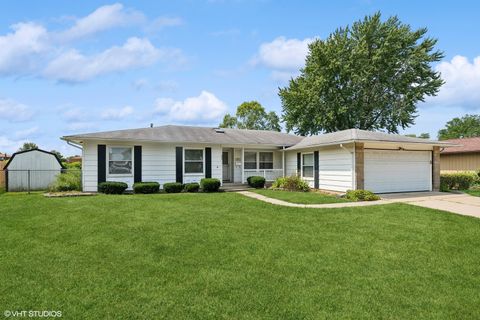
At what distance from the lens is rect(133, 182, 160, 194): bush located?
13828mm

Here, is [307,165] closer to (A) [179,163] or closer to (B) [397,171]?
(B) [397,171]

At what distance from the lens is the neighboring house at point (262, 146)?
45.6 ft

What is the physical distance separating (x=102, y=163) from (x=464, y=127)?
62.7m

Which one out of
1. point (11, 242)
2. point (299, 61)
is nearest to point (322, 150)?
point (11, 242)

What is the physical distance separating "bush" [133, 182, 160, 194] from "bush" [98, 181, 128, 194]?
0.54 m

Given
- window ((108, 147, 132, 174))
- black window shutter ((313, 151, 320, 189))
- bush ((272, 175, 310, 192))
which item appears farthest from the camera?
black window shutter ((313, 151, 320, 189))

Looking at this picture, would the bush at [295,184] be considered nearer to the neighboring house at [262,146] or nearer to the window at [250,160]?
the neighboring house at [262,146]

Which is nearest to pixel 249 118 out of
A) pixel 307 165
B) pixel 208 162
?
pixel 307 165

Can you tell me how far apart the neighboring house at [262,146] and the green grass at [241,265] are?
541cm

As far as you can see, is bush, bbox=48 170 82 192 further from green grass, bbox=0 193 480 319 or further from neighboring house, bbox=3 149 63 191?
green grass, bbox=0 193 480 319

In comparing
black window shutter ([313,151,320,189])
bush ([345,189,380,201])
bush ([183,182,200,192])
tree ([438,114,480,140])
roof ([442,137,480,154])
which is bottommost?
bush ([345,189,380,201])

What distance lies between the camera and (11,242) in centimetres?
621

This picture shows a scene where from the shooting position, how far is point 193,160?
16.2 metres

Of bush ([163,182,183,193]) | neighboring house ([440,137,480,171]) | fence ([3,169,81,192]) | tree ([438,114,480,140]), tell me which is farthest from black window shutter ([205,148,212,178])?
tree ([438,114,480,140])
